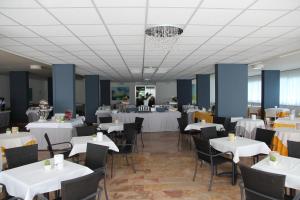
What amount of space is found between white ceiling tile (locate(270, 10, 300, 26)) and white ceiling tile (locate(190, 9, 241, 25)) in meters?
0.71

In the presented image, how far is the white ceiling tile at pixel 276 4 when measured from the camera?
8.31ft

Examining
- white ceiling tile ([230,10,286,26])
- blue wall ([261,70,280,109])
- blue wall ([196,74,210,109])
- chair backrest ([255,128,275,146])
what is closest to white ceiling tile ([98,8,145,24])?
white ceiling tile ([230,10,286,26])

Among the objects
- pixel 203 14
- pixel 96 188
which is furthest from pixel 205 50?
pixel 96 188

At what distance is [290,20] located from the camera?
3164 mm

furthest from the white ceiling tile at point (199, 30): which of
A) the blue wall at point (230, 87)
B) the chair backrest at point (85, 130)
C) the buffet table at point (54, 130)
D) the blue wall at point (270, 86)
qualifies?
the blue wall at point (270, 86)

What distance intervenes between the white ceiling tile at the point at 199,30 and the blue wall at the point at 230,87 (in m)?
3.79

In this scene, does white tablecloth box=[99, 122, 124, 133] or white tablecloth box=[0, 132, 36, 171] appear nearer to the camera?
white tablecloth box=[0, 132, 36, 171]

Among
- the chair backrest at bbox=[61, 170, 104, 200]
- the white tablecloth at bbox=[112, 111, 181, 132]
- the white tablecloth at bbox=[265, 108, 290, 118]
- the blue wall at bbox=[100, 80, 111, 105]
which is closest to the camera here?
the chair backrest at bbox=[61, 170, 104, 200]

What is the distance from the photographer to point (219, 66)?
7.35 meters

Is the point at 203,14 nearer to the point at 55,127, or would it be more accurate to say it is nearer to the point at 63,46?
the point at 63,46

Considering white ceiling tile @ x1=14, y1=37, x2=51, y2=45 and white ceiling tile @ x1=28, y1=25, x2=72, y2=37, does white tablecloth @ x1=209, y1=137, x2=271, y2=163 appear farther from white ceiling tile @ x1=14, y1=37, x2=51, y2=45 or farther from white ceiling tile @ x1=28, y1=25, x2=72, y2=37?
white ceiling tile @ x1=14, y1=37, x2=51, y2=45

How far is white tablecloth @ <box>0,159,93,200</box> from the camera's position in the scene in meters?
2.10

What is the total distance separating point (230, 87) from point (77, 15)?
18.8 feet

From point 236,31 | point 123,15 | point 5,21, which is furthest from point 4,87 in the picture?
point 236,31
